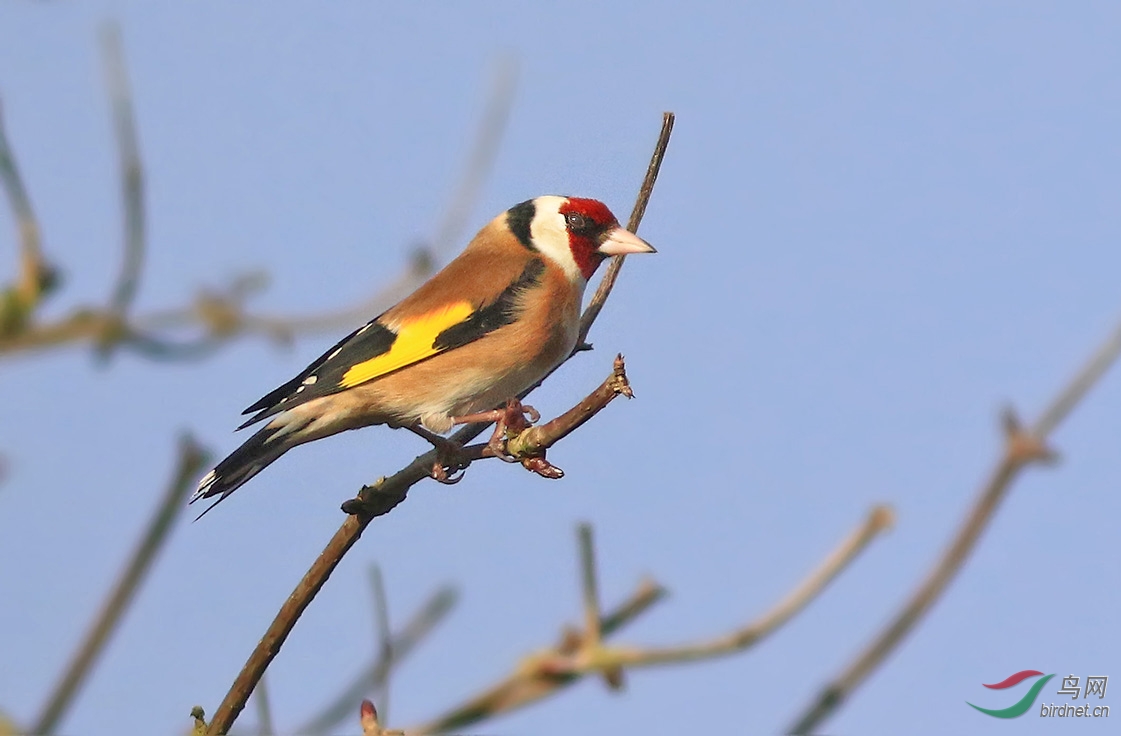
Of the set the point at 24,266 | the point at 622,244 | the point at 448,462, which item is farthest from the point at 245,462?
the point at 24,266

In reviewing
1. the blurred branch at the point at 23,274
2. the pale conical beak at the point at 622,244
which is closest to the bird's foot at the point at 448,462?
the pale conical beak at the point at 622,244

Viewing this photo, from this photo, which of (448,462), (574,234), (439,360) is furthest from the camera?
(574,234)

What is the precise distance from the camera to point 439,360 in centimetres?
541

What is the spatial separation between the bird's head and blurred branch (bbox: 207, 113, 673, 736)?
1.20m

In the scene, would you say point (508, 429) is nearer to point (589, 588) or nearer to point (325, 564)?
point (325, 564)

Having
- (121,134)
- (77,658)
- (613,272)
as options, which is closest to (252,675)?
(121,134)

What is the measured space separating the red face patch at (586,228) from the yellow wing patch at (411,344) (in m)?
0.76

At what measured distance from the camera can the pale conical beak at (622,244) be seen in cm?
571

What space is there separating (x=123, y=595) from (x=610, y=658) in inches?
16.2

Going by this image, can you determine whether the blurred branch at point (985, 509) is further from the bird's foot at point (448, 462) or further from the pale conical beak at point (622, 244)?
the pale conical beak at point (622, 244)

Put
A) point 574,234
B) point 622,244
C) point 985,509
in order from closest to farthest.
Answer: point 985,509, point 622,244, point 574,234

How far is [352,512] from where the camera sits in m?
4.03

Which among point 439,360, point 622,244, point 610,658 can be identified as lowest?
point 610,658

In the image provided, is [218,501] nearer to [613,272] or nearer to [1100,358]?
[613,272]
